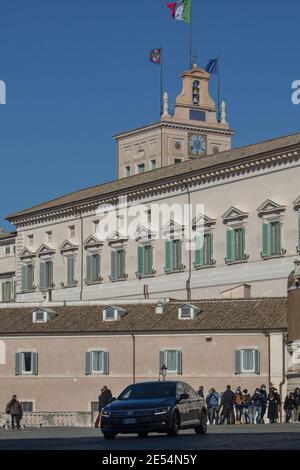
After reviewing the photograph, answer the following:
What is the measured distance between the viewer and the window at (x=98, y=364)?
73.1 metres

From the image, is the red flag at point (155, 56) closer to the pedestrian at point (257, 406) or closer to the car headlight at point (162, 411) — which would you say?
the pedestrian at point (257, 406)

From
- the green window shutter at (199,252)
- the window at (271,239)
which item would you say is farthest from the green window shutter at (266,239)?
the green window shutter at (199,252)

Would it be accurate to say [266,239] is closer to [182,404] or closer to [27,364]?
[27,364]

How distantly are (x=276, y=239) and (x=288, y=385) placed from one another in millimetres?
20906

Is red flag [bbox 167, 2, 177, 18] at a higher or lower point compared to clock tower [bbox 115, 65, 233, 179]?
higher

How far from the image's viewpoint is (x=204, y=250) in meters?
83.9

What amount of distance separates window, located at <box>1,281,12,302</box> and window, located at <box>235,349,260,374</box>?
4278cm

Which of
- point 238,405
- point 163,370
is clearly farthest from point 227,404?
point 163,370

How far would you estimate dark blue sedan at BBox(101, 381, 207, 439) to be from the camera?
120 feet

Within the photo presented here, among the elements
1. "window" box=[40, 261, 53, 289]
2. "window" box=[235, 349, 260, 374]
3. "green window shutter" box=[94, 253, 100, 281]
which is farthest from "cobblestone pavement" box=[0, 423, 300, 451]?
"window" box=[40, 261, 53, 289]

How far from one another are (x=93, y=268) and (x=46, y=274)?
5928 mm

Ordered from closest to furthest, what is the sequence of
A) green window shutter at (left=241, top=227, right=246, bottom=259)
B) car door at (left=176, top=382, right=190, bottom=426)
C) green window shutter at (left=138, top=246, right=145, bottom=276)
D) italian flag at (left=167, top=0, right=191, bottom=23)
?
car door at (left=176, top=382, right=190, bottom=426) < green window shutter at (left=241, top=227, right=246, bottom=259) < green window shutter at (left=138, top=246, right=145, bottom=276) < italian flag at (left=167, top=0, right=191, bottom=23)

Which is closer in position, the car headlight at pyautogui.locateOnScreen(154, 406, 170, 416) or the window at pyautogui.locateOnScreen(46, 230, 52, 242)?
the car headlight at pyautogui.locateOnScreen(154, 406, 170, 416)

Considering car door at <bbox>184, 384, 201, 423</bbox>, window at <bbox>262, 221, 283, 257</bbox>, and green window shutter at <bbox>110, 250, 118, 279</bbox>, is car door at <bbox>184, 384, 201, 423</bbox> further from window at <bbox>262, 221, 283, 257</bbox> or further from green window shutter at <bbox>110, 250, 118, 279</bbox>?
→ green window shutter at <bbox>110, 250, 118, 279</bbox>
